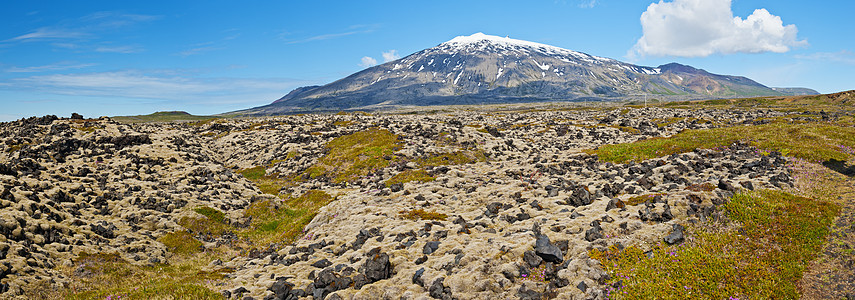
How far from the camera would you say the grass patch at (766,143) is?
24.6 m

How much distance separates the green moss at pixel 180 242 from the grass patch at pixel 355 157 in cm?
1580

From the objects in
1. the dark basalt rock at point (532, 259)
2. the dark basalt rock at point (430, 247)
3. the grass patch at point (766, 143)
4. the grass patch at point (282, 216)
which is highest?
the grass patch at point (766, 143)

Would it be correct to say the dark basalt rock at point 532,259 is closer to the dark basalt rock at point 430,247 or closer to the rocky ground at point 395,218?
the rocky ground at point 395,218

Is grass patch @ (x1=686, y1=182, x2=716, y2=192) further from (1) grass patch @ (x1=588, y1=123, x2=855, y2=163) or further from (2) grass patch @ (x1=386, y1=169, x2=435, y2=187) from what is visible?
(2) grass patch @ (x1=386, y1=169, x2=435, y2=187)

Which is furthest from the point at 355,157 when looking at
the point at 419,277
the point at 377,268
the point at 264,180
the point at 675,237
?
the point at 675,237

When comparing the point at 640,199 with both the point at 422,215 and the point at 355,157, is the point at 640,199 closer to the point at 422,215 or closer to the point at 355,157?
the point at 422,215

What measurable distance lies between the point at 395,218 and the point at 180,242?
1372 centimetres

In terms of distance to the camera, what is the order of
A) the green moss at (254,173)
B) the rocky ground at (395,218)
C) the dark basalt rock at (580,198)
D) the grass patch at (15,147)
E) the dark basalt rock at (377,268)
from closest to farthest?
the rocky ground at (395,218), the dark basalt rock at (377,268), the dark basalt rock at (580,198), the grass patch at (15,147), the green moss at (254,173)

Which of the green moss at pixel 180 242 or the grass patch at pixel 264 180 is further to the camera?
the grass patch at pixel 264 180

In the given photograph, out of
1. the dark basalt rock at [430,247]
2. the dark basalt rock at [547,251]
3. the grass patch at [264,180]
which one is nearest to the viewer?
the dark basalt rock at [547,251]

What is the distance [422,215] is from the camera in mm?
20297

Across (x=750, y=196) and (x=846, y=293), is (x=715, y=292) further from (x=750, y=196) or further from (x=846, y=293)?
(x=750, y=196)

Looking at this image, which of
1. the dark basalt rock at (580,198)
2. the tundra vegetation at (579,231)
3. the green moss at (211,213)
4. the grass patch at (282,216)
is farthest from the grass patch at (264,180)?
the dark basalt rock at (580,198)

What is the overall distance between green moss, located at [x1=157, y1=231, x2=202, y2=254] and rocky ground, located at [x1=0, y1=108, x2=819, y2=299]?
519mm
